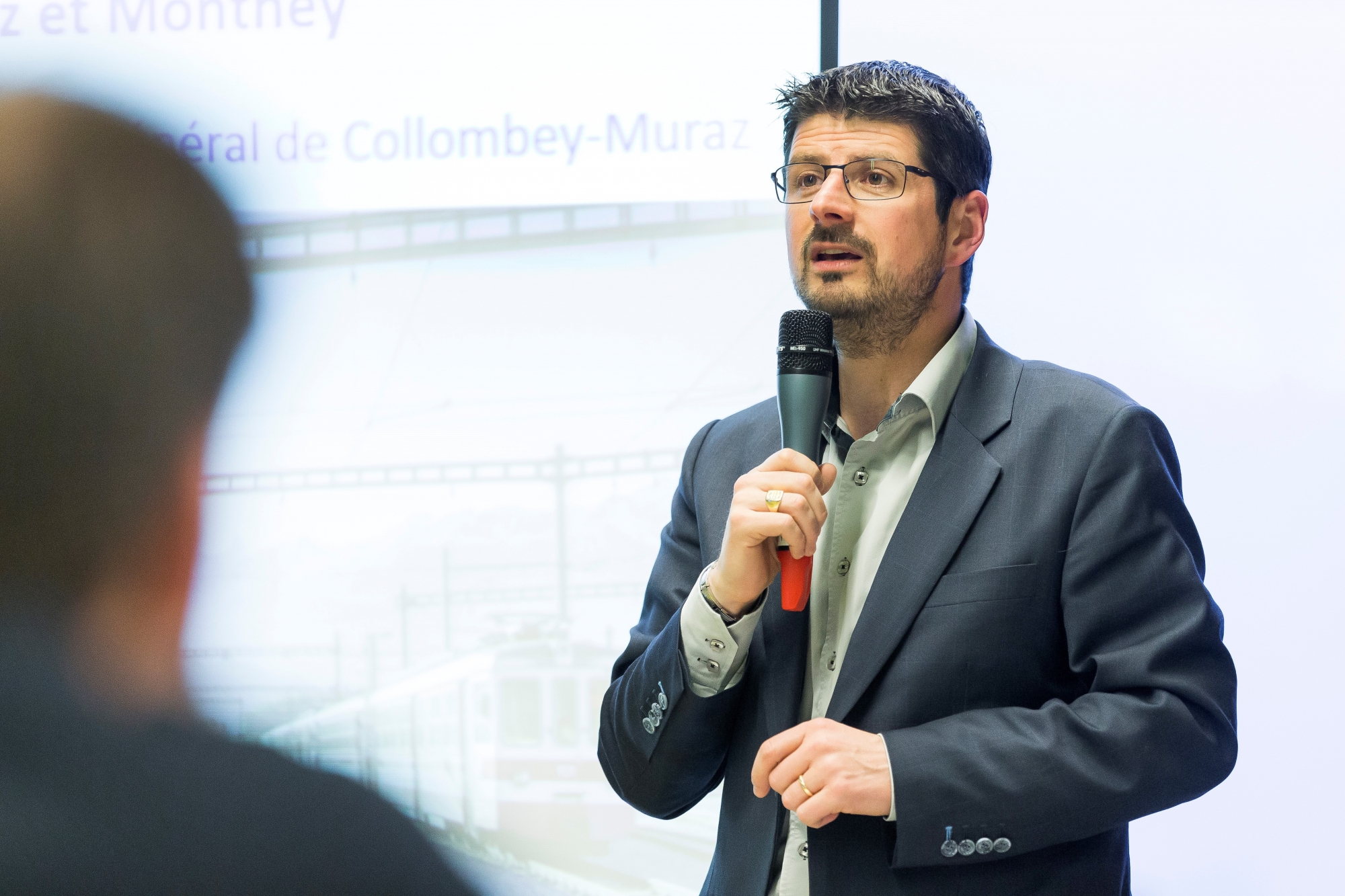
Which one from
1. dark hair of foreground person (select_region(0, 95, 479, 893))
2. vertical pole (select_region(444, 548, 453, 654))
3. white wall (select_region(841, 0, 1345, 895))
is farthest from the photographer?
dark hair of foreground person (select_region(0, 95, 479, 893))

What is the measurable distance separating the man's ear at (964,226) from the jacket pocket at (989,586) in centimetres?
44

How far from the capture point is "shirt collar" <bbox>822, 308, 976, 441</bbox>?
136 cm

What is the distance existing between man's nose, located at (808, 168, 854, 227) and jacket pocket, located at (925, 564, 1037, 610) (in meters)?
0.47

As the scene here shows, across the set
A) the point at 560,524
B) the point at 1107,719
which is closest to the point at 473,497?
the point at 560,524

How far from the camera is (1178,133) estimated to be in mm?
2721

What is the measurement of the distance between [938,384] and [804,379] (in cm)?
19

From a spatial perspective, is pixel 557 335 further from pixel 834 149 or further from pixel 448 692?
pixel 834 149

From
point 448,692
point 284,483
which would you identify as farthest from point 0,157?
point 448,692

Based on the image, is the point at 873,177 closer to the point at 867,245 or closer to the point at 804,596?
the point at 867,245

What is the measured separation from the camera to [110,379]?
3119mm

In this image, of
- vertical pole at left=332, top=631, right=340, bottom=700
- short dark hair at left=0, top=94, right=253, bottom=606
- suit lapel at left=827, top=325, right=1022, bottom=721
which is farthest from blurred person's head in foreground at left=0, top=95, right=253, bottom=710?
suit lapel at left=827, top=325, right=1022, bottom=721

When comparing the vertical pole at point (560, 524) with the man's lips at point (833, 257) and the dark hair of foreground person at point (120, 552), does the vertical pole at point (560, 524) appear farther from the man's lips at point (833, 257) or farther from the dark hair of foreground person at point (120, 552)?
the man's lips at point (833, 257)

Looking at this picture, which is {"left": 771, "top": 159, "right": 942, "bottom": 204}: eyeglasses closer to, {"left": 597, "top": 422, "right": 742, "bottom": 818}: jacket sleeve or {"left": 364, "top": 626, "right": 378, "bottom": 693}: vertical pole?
{"left": 597, "top": 422, "right": 742, "bottom": 818}: jacket sleeve

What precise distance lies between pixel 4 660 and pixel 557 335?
1.82 m
